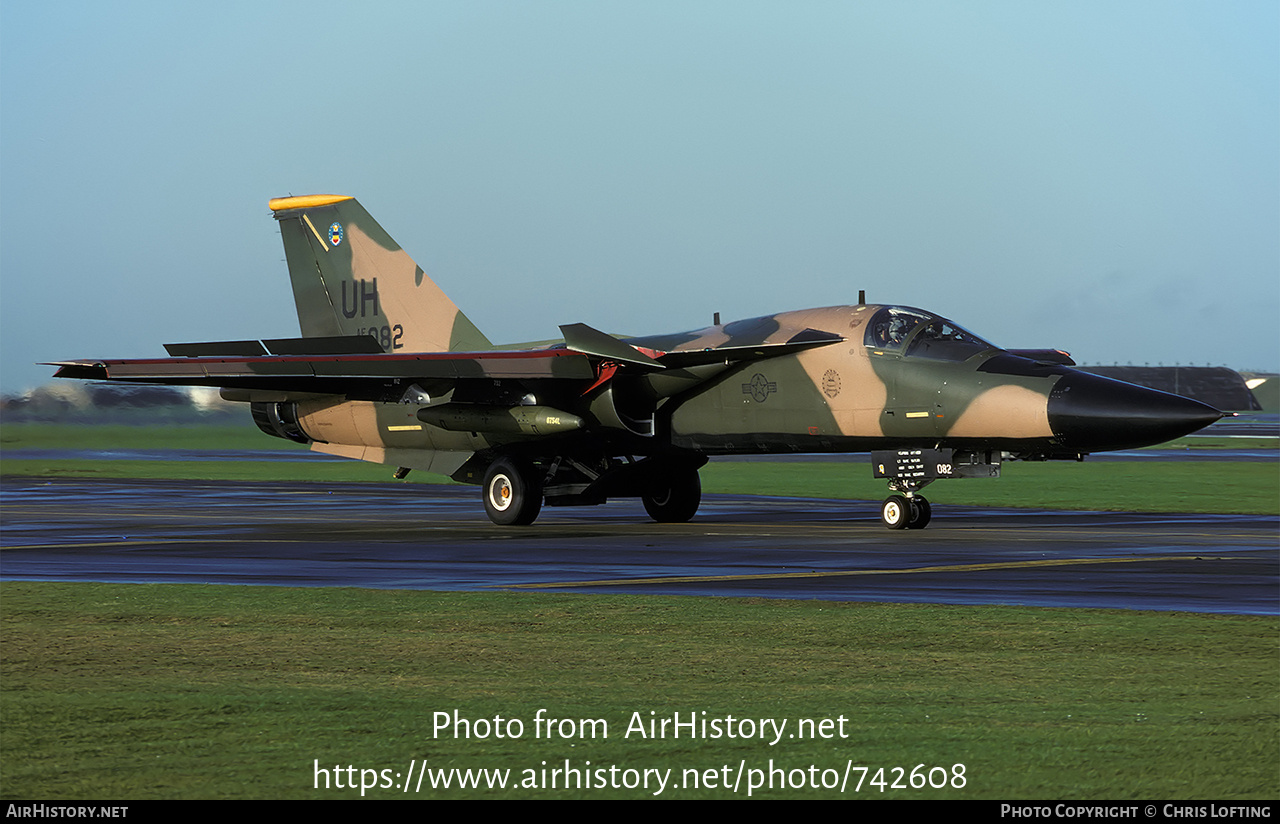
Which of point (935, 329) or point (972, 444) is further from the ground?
point (935, 329)

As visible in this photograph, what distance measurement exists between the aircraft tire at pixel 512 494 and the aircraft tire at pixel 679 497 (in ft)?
6.39

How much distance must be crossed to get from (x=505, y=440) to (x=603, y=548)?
15.1ft

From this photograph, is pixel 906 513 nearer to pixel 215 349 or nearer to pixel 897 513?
pixel 897 513

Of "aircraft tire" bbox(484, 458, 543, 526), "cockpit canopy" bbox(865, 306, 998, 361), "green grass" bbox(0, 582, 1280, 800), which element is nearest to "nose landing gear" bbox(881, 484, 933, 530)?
"cockpit canopy" bbox(865, 306, 998, 361)

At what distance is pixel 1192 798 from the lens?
4930 mm

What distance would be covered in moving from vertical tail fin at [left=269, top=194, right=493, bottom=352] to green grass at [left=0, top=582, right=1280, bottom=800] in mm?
13005

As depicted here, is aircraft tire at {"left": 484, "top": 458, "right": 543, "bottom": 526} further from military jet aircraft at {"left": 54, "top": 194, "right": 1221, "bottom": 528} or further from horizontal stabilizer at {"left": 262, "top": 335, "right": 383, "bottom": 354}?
horizontal stabilizer at {"left": 262, "top": 335, "right": 383, "bottom": 354}

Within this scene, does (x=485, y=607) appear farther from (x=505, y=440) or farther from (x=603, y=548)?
(x=505, y=440)

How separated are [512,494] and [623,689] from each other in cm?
1374

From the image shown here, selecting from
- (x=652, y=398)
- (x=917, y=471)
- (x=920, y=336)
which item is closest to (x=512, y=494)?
(x=652, y=398)

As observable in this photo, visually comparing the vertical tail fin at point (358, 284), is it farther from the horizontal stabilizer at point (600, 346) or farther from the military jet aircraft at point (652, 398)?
the horizontal stabilizer at point (600, 346)

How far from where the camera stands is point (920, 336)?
18.3 meters

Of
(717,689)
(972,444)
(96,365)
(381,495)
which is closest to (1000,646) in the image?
(717,689)

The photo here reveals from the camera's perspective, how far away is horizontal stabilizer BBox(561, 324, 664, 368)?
19.0m
